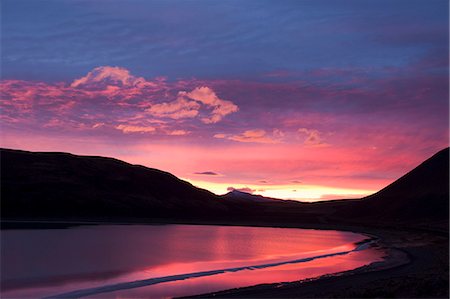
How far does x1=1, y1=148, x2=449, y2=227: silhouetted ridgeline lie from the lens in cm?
12156

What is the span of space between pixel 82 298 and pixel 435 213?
104 m

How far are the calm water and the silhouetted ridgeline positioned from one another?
67.9m

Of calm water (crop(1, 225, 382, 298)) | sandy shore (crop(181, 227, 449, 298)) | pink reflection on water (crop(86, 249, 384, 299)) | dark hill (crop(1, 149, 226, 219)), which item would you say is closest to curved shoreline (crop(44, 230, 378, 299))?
calm water (crop(1, 225, 382, 298))

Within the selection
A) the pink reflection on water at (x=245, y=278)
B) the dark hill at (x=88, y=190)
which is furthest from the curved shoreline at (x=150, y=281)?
the dark hill at (x=88, y=190)

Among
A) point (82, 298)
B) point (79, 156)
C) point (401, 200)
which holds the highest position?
point (79, 156)

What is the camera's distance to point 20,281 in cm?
2959

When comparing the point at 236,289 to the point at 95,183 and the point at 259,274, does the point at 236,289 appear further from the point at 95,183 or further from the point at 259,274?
the point at 95,183

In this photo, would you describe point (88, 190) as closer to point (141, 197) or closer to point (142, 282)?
point (141, 197)

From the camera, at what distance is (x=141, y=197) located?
147 m

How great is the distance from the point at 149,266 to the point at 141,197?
11168 centimetres

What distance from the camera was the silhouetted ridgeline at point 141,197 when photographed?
12156 cm

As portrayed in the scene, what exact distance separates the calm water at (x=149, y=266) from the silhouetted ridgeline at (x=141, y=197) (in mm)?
67945

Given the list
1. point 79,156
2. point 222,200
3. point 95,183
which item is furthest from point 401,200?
point 79,156

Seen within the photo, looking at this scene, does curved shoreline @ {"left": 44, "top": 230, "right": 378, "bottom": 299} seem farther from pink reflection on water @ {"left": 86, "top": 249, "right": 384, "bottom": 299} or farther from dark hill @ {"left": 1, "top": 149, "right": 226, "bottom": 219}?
dark hill @ {"left": 1, "top": 149, "right": 226, "bottom": 219}
